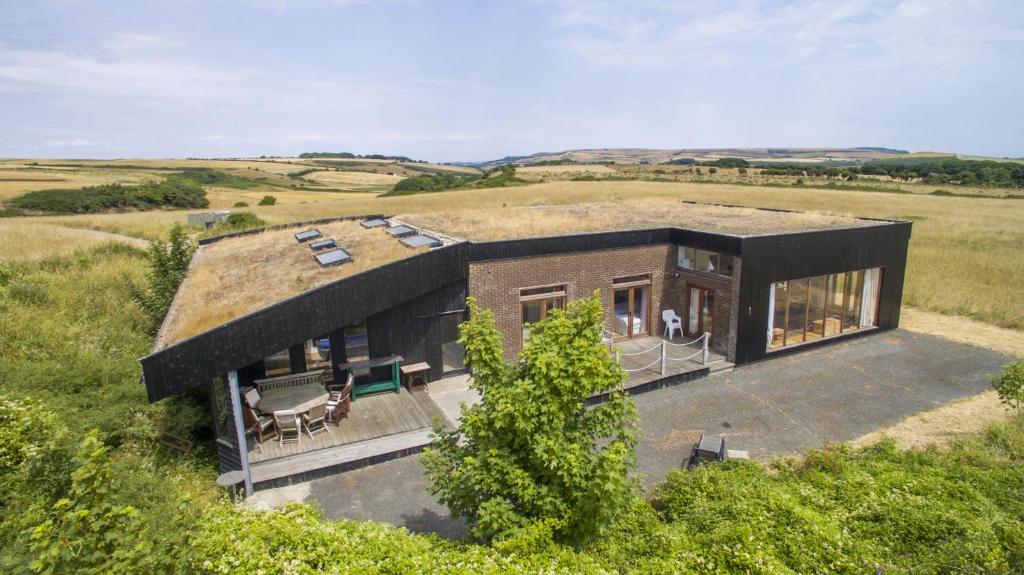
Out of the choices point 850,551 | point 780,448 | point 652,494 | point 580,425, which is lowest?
point 780,448

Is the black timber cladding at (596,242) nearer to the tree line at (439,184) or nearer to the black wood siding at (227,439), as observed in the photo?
the black wood siding at (227,439)

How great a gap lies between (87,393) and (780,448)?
1340 cm

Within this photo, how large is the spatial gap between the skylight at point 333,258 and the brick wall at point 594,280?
3.11 metres

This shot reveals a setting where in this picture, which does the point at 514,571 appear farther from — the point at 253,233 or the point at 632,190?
the point at 632,190

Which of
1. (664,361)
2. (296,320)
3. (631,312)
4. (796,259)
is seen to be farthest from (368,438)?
(796,259)

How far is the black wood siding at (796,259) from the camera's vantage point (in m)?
14.6

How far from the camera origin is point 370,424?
37.8ft

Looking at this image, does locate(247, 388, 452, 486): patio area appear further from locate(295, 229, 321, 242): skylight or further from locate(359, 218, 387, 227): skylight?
locate(359, 218, 387, 227): skylight

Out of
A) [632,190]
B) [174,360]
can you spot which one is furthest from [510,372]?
[632,190]

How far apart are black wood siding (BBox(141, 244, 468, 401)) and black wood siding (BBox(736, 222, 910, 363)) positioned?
766cm

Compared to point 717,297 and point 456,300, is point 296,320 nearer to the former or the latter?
point 456,300

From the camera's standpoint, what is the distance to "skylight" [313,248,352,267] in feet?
43.0

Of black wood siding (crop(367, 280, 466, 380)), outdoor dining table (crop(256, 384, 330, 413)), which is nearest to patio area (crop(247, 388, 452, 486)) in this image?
outdoor dining table (crop(256, 384, 330, 413))

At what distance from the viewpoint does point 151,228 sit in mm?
32938
